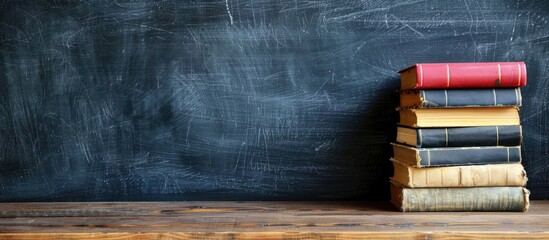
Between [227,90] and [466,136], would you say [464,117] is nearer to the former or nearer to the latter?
[466,136]

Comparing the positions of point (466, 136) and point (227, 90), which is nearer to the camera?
point (466, 136)

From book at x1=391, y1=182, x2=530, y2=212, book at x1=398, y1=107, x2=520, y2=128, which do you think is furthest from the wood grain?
book at x1=398, y1=107, x2=520, y2=128

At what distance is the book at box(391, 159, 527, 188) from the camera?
1332 mm

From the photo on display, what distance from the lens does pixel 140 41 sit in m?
1.60

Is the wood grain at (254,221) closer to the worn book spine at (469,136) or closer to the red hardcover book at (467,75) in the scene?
the worn book spine at (469,136)

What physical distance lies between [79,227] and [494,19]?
145 centimetres

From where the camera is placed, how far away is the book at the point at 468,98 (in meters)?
1.32

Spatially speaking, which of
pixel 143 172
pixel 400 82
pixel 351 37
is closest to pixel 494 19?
pixel 400 82

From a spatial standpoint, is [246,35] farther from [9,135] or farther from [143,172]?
[9,135]

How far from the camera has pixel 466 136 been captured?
1.34 m

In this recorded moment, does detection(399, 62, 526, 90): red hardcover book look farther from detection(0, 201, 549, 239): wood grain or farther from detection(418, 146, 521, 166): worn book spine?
detection(0, 201, 549, 239): wood grain

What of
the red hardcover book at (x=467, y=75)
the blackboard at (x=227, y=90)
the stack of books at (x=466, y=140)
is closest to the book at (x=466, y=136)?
the stack of books at (x=466, y=140)

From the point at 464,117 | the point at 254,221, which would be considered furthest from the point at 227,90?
the point at 464,117

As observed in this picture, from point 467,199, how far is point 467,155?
130 millimetres
